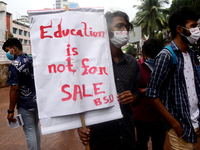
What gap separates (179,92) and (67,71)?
949mm

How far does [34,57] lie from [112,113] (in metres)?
0.71

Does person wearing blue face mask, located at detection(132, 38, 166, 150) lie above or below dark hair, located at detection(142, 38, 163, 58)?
below

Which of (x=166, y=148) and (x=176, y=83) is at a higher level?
(x=176, y=83)

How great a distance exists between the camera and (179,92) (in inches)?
59.9

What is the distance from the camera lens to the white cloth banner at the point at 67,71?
1272mm

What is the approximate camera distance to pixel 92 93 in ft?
4.40

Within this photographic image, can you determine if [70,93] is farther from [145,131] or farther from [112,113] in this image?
[145,131]

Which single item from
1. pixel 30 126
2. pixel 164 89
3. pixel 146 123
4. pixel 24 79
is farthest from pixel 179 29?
pixel 30 126

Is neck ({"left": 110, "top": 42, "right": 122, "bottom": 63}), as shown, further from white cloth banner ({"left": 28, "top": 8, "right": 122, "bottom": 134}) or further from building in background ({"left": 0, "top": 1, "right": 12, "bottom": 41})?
building in background ({"left": 0, "top": 1, "right": 12, "bottom": 41})

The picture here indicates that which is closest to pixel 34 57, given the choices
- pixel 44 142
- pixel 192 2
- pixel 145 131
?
pixel 145 131

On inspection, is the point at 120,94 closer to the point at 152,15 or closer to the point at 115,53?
the point at 115,53

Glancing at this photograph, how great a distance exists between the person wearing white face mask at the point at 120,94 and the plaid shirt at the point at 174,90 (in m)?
0.20

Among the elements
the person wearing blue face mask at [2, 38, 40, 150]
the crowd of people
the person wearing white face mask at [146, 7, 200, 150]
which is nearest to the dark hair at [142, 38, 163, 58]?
the crowd of people

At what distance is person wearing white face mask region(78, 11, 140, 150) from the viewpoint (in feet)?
5.12
